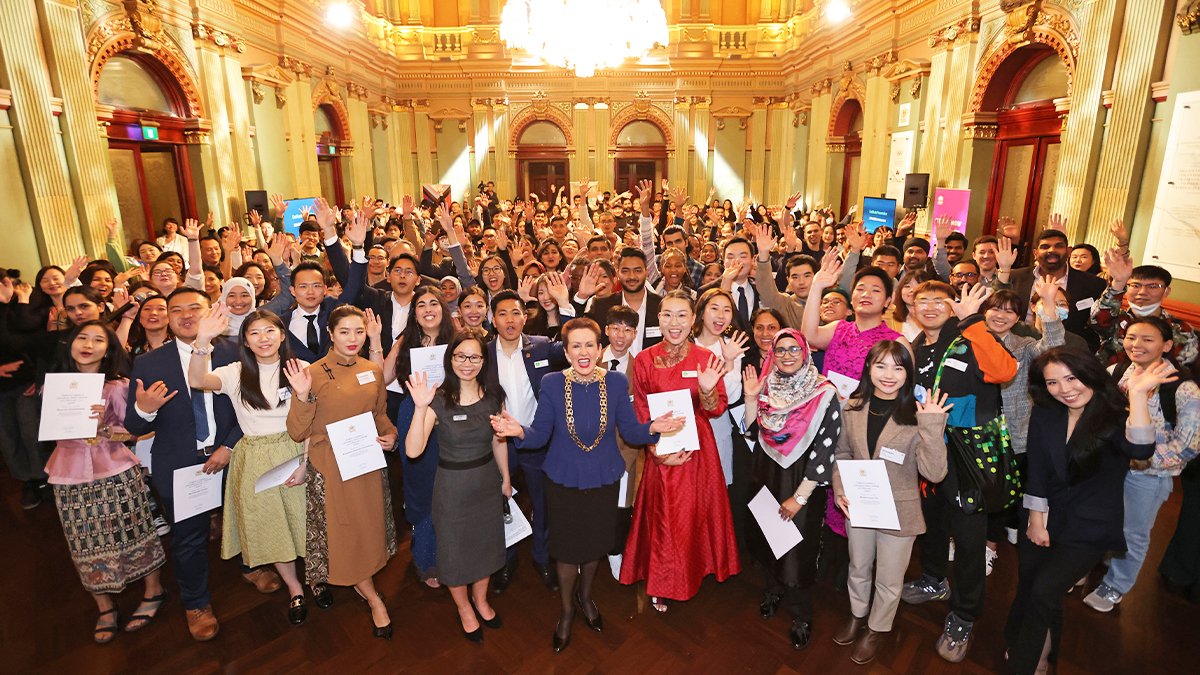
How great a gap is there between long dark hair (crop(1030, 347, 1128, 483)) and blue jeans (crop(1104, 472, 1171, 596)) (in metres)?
0.96

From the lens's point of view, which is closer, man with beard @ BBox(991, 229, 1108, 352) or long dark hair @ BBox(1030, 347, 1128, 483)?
long dark hair @ BBox(1030, 347, 1128, 483)

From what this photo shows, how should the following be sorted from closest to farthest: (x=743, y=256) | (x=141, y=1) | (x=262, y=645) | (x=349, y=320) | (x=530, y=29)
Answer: (x=349, y=320) → (x=262, y=645) → (x=743, y=256) → (x=141, y=1) → (x=530, y=29)

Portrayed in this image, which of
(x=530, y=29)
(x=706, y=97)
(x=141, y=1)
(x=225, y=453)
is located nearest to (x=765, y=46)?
(x=706, y=97)

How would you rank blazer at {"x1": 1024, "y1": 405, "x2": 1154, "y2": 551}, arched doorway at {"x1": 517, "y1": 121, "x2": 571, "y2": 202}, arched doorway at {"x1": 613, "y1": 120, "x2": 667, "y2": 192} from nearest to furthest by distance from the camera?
blazer at {"x1": 1024, "y1": 405, "x2": 1154, "y2": 551}, arched doorway at {"x1": 613, "y1": 120, "x2": 667, "y2": 192}, arched doorway at {"x1": 517, "y1": 121, "x2": 571, "y2": 202}

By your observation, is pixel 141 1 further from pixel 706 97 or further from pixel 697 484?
pixel 706 97

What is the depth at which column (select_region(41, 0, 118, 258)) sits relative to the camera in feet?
20.5

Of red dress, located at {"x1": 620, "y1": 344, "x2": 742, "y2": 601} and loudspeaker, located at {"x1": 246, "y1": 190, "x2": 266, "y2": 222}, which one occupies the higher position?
loudspeaker, located at {"x1": 246, "y1": 190, "x2": 266, "y2": 222}

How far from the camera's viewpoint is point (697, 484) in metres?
2.87

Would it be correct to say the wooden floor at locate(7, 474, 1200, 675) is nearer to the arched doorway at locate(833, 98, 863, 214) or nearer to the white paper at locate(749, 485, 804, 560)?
the white paper at locate(749, 485, 804, 560)

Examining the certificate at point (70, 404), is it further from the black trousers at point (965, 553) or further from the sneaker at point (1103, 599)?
the sneaker at point (1103, 599)

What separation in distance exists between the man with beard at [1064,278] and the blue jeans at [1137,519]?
1737mm

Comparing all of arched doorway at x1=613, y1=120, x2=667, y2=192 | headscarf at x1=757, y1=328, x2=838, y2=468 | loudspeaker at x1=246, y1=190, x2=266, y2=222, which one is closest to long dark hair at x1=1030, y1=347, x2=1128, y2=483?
headscarf at x1=757, y1=328, x2=838, y2=468

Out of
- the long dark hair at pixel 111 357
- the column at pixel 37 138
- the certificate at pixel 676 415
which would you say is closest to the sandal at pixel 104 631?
the long dark hair at pixel 111 357

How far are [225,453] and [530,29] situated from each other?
9.71 meters
